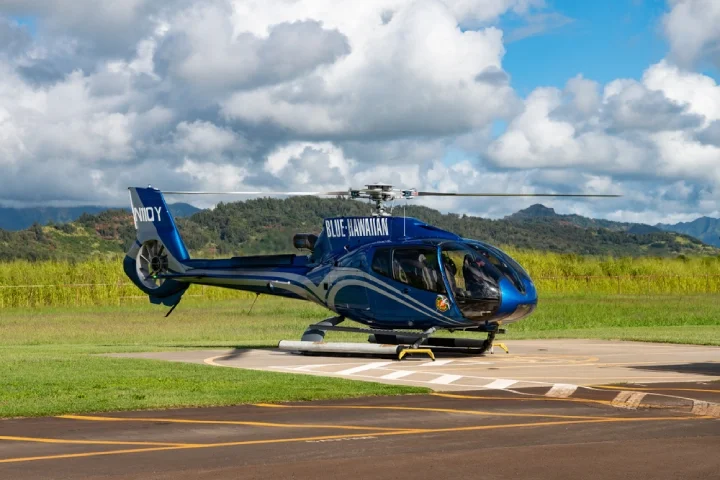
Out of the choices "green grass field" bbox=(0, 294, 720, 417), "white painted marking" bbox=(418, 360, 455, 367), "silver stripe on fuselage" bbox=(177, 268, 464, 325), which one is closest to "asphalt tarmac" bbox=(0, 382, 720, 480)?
"green grass field" bbox=(0, 294, 720, 417)

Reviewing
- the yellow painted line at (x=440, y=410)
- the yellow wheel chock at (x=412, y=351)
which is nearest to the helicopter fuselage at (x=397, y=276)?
the yellow wheel chock at (x=412, y=351)

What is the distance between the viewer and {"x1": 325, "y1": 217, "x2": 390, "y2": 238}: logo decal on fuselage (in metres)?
24.2

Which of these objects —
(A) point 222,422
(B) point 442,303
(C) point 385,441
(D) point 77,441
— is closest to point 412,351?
(B) point 442,303

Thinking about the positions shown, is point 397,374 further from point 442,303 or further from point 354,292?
point 354,292

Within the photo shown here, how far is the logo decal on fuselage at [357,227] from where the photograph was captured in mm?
24203

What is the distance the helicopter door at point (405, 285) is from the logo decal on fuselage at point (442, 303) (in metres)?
0.07

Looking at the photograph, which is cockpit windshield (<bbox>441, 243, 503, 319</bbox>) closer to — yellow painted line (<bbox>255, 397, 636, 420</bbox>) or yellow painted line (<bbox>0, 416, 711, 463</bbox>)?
yellow painted line (<bbox>255, 397, 636, 420</bbox>)

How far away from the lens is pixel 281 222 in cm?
6844

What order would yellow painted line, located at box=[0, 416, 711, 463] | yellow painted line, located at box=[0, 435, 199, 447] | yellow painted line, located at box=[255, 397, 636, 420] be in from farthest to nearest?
yellow painted line, located at box=[255, 397, 636, 420] < yellow painted line, located at box=[0, 435, 199, 447] < yellow painted line, located at box=[0, 416, 711, 463]

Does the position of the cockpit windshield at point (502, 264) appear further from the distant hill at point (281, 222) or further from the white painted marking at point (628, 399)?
the distant hill at point (281, 222)

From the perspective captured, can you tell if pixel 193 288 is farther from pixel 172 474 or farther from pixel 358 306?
pixel 172 474

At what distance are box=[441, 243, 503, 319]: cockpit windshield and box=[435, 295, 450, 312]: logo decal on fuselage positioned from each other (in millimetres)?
209

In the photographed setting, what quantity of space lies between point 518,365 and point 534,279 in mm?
39929

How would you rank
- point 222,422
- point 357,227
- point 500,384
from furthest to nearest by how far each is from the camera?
1. point 357,227
2. point 500,384
3. point 222,422
